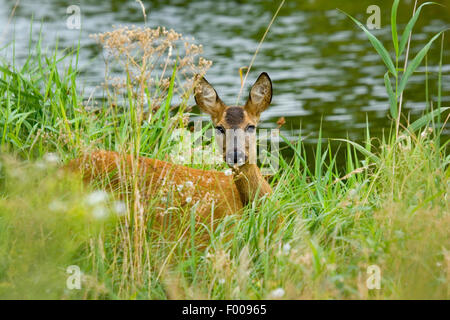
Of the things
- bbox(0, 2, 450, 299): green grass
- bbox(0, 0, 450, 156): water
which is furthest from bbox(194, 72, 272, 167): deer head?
bbox(0, 0, 450, 156): water

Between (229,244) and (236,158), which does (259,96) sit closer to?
(236,158)

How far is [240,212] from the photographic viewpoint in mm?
5500

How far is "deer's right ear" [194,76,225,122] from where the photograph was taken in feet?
18.4

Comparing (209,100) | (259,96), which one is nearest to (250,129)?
(259,96)

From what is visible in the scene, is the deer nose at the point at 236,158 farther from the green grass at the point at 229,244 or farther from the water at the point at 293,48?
the water at the point at 293,48

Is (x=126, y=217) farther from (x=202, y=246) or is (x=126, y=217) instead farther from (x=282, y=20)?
(x=282, y=20)

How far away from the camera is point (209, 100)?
5688 millimetres

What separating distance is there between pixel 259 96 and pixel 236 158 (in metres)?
0.60

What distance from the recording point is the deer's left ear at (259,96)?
18.5ft

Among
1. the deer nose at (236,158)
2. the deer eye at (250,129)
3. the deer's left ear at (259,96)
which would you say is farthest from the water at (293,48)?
the deer nose at (236,158)

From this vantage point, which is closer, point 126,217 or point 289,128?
point 126,217

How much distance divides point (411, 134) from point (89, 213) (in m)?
2.44

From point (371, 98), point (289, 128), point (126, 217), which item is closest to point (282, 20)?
point (371, 98)

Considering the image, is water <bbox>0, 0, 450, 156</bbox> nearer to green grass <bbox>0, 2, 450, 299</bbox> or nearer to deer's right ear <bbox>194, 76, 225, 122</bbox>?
deer's right ear <bbox>194, 76, 225, 122</bbox>
